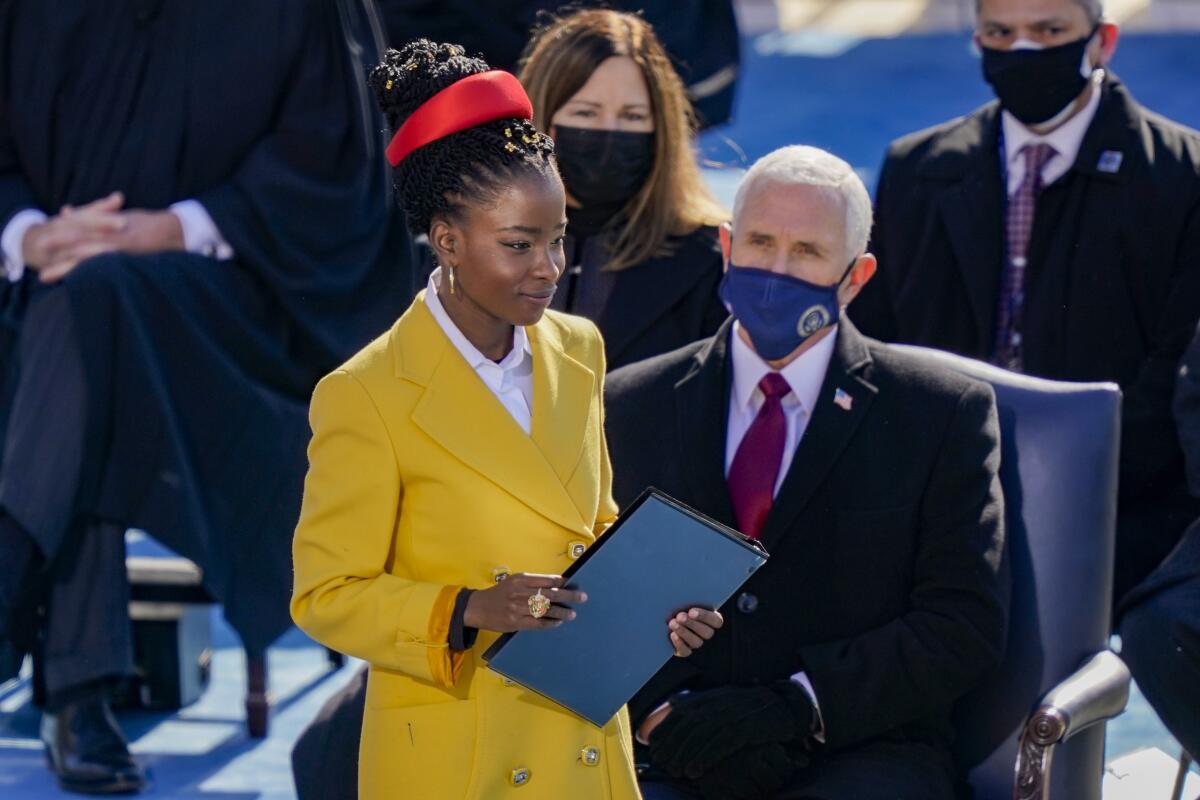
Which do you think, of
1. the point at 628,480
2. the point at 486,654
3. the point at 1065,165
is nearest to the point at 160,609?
the point at 628,480

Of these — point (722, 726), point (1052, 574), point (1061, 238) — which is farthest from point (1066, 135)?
point (722, 726)

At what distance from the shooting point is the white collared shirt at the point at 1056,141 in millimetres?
4422

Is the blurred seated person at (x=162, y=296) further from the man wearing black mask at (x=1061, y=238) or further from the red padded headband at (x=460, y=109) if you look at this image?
the red padded headband at (x=460, y=109)

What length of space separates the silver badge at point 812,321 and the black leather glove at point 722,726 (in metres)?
0.57

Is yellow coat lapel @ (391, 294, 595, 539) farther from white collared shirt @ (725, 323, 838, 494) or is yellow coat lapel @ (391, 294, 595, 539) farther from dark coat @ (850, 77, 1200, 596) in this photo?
dark coat @ (850, 77, 1200, 596)

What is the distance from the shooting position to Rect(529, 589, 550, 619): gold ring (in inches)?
88.4

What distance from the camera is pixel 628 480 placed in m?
3.19

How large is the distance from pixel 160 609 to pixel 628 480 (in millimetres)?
2083

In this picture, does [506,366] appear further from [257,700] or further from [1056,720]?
[257,700]

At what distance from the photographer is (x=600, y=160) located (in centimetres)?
415

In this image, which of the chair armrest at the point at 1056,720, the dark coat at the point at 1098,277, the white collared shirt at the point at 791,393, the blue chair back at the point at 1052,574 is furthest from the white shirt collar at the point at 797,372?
the dark coat at the point at 1098,277

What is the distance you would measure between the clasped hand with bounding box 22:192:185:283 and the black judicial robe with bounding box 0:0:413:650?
3.0 inches

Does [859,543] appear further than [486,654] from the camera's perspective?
Yes

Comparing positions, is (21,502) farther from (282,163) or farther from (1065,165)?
(1065,165)
